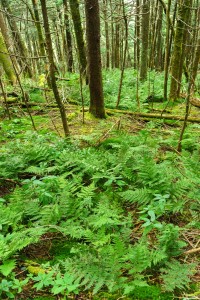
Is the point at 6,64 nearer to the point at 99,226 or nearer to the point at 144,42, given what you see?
the point at 144,42

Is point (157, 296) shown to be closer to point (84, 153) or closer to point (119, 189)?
point (119, 189)

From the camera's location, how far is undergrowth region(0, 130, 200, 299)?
2252 mm

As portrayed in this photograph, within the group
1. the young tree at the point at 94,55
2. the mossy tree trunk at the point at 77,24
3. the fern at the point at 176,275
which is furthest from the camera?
the mossy tree trunk at the point at 77,24

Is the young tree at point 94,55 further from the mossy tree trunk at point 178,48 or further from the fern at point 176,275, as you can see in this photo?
the fern at point 176,275

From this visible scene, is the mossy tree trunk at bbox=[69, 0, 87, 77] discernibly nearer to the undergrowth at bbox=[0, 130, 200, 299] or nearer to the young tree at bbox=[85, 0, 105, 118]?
the young tree at bbox=[85, 0, 105, 118]

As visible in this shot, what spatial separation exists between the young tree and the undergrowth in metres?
2.65

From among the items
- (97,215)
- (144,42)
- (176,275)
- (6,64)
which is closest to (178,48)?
(144,42)

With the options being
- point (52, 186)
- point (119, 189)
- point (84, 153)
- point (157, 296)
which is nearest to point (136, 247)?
point (157, 296)

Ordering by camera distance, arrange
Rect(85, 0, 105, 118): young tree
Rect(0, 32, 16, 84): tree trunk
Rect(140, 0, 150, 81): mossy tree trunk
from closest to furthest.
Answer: Rect(85, 0, 105, 118): young tree
Rect(0, 32, 16, 84): tree trunk
Rect(140, 0, 150, 81): mossy tree trunk

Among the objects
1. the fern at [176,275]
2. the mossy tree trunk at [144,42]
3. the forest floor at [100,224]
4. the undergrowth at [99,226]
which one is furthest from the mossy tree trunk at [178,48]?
the fern at [176,275]

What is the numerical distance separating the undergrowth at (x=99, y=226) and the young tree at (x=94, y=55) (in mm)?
2652

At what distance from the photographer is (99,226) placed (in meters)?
2.68

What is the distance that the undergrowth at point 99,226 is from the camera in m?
2.25

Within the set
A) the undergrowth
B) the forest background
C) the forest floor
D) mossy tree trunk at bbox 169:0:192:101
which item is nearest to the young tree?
the forest background
